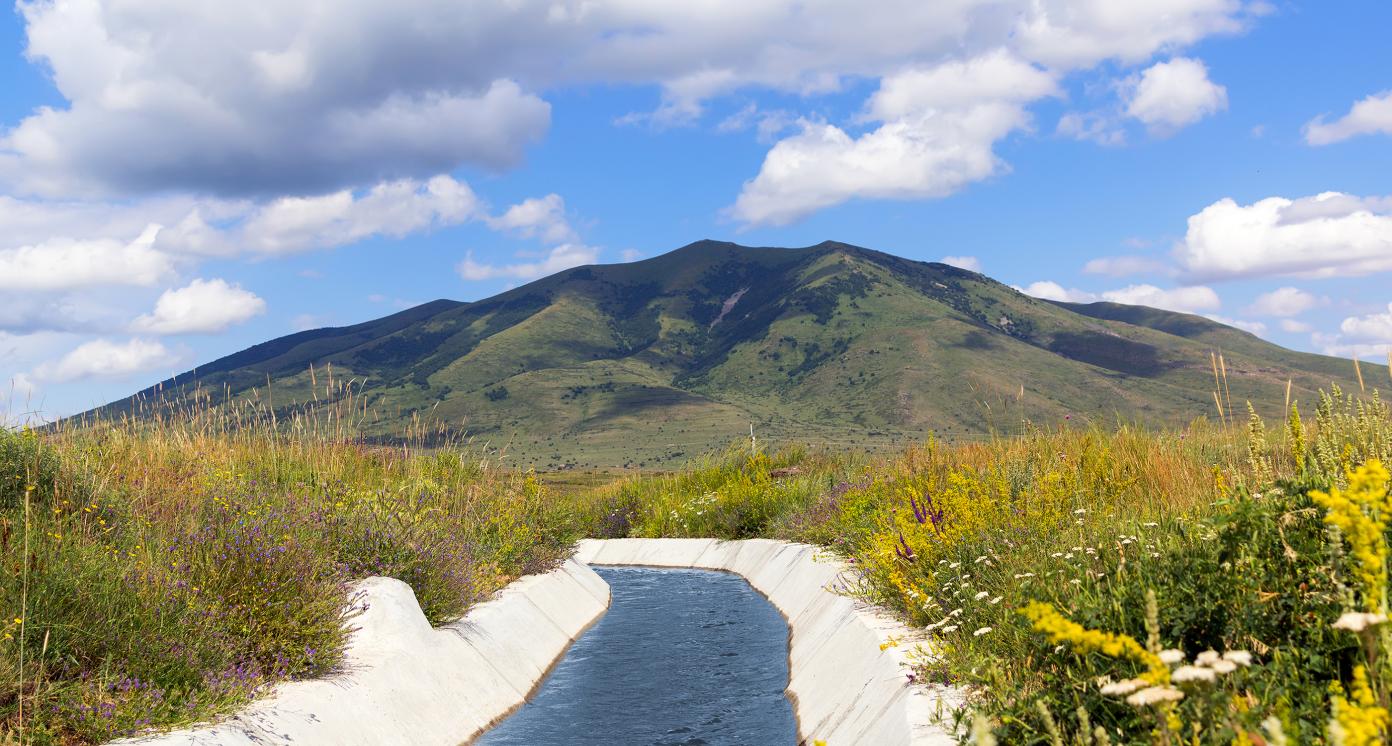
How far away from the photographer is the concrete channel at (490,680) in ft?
28.4

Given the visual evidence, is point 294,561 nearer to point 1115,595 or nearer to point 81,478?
point 81,478

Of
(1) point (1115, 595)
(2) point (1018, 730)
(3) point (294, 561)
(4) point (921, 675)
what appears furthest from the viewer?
(3) point (294, 561)

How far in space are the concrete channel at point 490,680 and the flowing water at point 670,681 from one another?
13.5 inches

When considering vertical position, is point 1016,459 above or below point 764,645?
above

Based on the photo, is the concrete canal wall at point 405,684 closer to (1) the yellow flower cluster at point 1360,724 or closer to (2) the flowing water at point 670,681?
(2) the flowing water at point 670,681

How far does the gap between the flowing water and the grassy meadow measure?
2032mm

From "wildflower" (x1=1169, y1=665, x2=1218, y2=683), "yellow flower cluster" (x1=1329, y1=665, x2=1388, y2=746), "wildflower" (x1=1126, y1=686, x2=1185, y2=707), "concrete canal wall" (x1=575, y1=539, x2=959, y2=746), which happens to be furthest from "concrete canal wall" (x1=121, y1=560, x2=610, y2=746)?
"yellow flower cluster" (x1=1329, y1=665, x2=1388, y2=746)

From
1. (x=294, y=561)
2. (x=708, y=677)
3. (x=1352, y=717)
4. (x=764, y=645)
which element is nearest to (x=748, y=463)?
(x=764, y=645)

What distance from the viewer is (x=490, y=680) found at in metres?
12.6

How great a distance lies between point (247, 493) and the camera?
13.1 meters

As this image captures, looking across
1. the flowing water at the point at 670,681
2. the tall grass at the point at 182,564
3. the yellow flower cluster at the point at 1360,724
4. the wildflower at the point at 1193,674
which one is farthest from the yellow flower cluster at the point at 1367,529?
the tall grass at the point at 182,564

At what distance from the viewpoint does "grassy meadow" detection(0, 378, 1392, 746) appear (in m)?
5.37

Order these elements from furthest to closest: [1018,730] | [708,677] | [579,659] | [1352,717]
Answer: [579,659], [708,677], [1018,730], [1352,717]

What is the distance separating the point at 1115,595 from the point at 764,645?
9.61 metres
